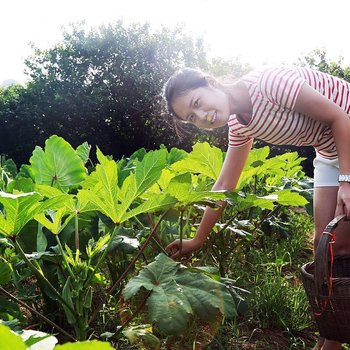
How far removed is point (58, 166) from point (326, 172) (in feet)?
3.25

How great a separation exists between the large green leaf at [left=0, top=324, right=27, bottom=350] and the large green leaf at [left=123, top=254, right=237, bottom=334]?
845mm

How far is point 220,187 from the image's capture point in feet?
6.23

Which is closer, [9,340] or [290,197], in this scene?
[9,340]

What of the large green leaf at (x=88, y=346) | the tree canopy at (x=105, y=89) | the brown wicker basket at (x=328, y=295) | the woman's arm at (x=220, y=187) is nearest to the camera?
the large green leaf at (x=88, y=346)

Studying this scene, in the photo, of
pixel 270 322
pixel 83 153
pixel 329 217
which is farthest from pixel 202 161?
pixel 83 153

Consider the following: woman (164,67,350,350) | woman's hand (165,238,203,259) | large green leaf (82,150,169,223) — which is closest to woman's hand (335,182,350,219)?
woman (164,67,350,350)

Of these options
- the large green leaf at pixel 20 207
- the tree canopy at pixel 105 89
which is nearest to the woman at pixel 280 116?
the large green leaf at pixel 20 207

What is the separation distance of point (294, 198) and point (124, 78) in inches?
626

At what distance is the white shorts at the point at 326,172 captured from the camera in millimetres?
1848

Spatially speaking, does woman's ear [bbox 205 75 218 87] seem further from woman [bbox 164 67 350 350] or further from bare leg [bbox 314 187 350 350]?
bare leg [bbox 314 187 350 350]

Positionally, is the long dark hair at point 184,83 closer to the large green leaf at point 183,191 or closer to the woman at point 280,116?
the woman at point 280,116

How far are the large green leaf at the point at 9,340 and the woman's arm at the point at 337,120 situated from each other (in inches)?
56.6

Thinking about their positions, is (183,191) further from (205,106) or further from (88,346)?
(88,346)

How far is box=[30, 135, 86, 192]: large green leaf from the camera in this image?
1839mm
